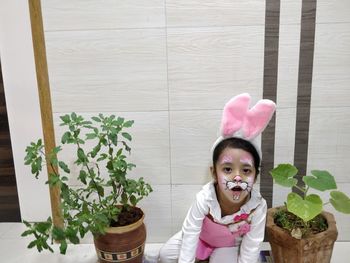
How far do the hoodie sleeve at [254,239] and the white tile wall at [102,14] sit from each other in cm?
95

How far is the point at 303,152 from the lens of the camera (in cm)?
156

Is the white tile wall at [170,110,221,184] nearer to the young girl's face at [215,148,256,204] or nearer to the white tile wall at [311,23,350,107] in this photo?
the young girl's face at [215,148,256,204]

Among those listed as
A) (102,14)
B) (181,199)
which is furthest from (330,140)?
(102,14)

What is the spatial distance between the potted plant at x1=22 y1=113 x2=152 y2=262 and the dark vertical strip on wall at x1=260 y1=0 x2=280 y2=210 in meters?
0.59

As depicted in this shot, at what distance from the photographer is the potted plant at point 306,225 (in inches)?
49.1

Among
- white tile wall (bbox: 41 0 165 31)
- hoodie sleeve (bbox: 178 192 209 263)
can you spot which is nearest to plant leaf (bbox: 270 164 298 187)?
hoodie sleeve (bbox: 178 192 209 263)

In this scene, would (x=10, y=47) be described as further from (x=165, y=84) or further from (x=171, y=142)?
(x=171, y=142)

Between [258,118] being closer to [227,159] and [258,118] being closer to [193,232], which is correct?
[227,159]

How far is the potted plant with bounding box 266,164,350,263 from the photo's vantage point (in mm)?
1246

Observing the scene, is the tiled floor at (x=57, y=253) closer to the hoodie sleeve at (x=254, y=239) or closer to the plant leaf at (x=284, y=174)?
the hoodie sleeve at (x=254, y=239)

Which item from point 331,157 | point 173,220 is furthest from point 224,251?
point 331,157

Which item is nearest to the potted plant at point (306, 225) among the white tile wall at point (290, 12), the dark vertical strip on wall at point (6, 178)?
the white tile wall at point (290, 12)

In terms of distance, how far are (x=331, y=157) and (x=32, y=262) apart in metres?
1.55

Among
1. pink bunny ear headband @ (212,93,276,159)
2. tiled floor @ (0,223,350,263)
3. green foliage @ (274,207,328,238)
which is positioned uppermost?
pink bunny ear headband @ (212,93,276,159)
